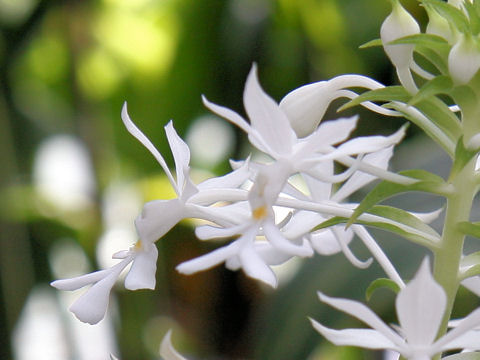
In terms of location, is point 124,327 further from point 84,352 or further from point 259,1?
point 259,1

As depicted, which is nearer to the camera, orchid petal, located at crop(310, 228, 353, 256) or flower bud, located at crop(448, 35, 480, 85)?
flower bud, located at crop(448, 35, 480, 85)

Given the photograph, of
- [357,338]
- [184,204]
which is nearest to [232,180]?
[184,204]

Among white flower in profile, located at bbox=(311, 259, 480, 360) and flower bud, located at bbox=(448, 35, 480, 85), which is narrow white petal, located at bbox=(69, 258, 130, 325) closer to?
white flower in profile, located at bbox=(311, 259, 480, 360)

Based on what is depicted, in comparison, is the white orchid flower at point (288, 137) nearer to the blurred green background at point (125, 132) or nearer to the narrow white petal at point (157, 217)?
the narrow white petal at point (157, 217)

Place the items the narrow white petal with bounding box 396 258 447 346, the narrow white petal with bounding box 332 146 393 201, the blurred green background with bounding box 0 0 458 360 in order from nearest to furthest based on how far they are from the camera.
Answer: the narrow white petal with bounding box 396 258 447 346 → the narrow white petal with bounding box 332 146 393 201 → the blurred green background with bounding box 0 0 458 360

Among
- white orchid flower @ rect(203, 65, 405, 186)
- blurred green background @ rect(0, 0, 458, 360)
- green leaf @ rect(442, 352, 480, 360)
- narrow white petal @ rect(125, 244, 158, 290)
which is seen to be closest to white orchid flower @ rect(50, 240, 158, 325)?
narrow white petal @ rect(125, 244, 158, 290)

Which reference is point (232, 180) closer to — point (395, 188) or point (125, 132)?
point (395, 188)

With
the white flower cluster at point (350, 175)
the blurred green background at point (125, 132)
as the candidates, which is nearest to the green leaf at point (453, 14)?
the white flower cluster at point (350, 175)
